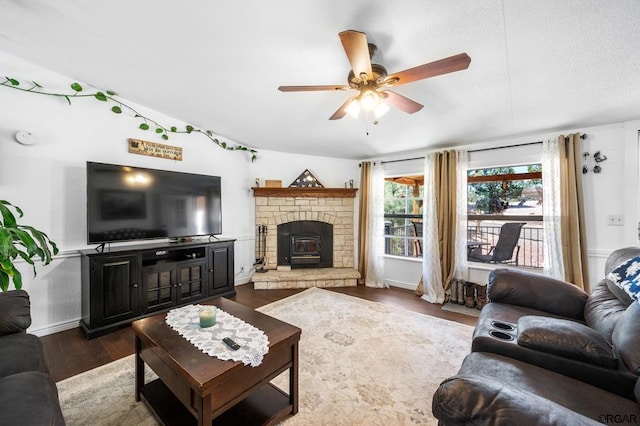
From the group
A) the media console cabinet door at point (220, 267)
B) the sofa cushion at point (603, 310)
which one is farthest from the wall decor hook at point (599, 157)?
the media console cabinet door at point (220, 267)

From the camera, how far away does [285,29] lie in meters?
1.68

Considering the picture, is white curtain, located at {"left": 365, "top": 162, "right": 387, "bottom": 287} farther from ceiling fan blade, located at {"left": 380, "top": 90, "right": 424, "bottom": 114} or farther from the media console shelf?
ceiling fan blade, located at {"left": 380, "top": 90, "right": 424, "bottom": 114}

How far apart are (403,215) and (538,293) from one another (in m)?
2.61

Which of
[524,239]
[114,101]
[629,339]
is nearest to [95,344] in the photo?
[114,101]

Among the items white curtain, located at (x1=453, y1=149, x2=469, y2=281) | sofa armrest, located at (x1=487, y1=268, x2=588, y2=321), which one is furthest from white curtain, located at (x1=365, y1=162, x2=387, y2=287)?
sofa armrest, located at (x1=487, y1=268, x2=588, y2=321)

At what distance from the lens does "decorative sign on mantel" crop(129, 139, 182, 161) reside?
302 centimetres

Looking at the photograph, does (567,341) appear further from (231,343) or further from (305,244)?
(305,244)

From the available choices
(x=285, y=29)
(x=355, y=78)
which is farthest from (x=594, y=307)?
(x=285, y=29)

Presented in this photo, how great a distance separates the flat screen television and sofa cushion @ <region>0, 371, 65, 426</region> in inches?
73.1

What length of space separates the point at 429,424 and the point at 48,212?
369 cm

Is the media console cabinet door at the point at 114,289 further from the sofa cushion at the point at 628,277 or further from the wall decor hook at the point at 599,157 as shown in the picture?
the wall decor hook at the point at 599,157

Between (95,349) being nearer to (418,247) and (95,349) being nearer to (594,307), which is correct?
(594,307)

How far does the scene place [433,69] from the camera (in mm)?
1492

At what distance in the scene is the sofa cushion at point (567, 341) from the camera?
45.9 inches
